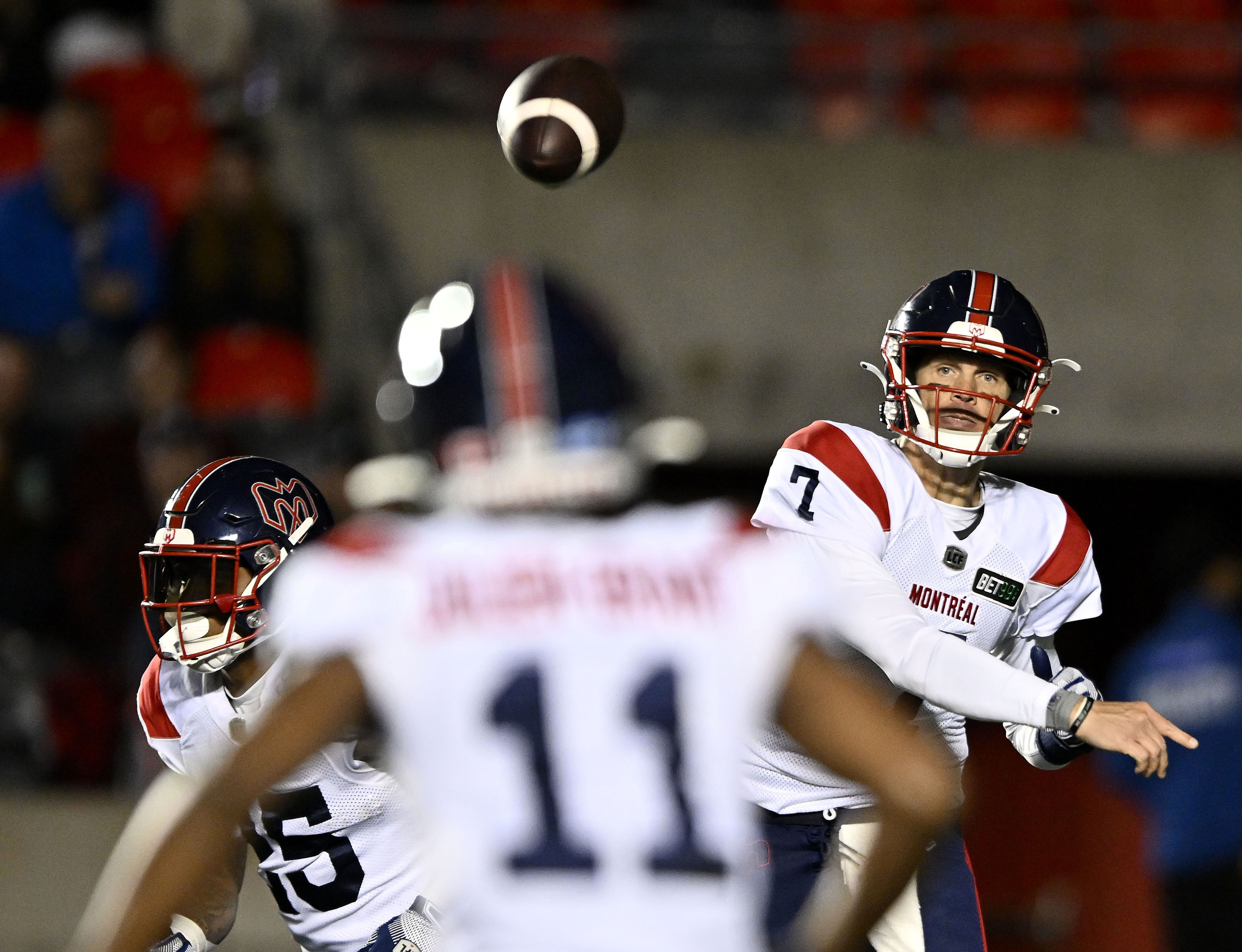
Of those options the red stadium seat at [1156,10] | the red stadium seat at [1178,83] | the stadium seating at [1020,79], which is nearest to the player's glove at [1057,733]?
the stadium seating at [1020,79]

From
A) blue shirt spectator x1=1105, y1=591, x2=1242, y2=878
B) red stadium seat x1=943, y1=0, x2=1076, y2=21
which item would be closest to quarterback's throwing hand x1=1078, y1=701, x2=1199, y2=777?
blue shirt spectator x1=1105, y1=591, x2=1242, y2=878

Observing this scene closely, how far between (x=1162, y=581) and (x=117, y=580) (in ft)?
17.2

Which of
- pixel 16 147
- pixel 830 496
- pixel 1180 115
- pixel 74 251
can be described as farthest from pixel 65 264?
pixel 1180 115

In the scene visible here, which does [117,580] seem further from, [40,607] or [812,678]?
[812,678]

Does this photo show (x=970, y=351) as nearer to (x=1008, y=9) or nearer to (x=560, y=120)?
(x=560, y=120)

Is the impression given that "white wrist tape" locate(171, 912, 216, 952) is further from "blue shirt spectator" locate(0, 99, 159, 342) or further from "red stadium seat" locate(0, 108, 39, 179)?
"red stadium seat" locate(0, 108, 39, 179)

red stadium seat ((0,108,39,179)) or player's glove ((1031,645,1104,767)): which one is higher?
red stadium seat ((0,108,39,179))

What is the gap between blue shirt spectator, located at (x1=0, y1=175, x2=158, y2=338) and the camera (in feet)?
21.5

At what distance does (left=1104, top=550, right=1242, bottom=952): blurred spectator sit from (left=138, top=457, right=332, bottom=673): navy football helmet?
12.2 ft

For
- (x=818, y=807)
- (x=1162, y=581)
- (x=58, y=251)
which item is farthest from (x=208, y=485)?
(x=1162, y=581)

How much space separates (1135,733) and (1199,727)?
3.63 meters

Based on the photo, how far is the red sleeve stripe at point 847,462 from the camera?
3.43 metres

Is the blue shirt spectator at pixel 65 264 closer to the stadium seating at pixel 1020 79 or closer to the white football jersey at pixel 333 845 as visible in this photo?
the white football jersey at pixel 333 845

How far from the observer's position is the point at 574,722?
1.85 metres
